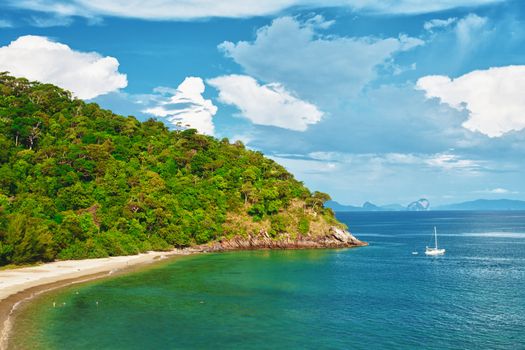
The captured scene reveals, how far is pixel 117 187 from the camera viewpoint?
4141 inches

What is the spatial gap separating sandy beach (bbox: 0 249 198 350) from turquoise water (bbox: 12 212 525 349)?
7.48 ft

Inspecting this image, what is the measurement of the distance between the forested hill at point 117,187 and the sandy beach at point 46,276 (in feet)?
13.6

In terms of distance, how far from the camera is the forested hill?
8625 centimetres

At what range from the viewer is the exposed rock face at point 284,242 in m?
113

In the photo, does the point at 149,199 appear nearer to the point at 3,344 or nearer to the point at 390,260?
the point at 390,260

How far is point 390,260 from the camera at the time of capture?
99812 mm

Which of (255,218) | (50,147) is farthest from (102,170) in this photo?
(255,218)

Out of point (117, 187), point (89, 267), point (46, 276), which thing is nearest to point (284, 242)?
point (117, 187)

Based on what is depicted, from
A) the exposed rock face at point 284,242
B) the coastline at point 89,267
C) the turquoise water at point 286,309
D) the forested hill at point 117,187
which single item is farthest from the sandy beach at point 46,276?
the exposed rock face at point 284,242

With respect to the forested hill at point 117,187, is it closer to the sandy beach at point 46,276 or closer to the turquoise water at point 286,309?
the sandy beach at point 46,276

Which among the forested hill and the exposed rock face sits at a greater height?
the forested hill

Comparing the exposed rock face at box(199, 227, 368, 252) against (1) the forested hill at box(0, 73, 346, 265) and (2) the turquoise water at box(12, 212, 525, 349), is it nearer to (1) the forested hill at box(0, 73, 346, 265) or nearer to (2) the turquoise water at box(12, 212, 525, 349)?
(1) the forested hill at box(0, 73, 346, 265)

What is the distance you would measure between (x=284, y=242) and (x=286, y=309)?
67285 mm

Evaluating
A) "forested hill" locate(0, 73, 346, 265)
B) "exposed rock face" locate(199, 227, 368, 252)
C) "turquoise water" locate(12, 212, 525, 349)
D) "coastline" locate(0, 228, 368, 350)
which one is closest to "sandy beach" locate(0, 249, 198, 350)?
"coastline" locate(0, 228, 368, 350)
